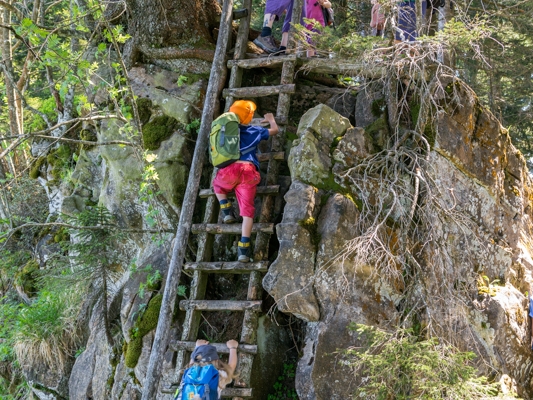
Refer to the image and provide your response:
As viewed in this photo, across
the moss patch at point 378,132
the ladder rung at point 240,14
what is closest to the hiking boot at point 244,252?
the moss patch at point 378,132

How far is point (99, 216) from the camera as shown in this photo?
7586 millimetres

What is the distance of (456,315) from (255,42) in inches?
195

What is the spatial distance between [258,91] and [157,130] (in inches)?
60.9

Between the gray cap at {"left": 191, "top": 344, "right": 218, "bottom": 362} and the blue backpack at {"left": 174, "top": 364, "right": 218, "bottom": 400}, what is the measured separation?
0.29 feet

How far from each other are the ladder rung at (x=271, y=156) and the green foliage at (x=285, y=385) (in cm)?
245

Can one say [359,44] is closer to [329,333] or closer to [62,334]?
[329,333]

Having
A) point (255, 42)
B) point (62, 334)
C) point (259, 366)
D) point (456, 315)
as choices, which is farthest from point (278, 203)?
point (62, 334)

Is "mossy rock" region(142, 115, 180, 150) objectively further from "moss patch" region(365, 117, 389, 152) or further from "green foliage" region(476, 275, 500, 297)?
"green foliage" region(476, 275, 500, 297)

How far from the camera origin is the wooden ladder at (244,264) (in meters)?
5.91

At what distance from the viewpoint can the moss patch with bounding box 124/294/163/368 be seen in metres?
6.65

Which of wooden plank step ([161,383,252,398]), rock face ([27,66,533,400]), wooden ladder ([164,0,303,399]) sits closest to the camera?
wooden plank step ([161,383,252,398])

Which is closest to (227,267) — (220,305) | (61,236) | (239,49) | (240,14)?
(220,305)

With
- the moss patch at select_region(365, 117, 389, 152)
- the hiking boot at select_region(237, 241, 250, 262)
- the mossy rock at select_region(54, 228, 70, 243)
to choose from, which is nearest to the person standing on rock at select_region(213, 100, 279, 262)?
the hiking boot at select_region(237, 241, 250, 262)

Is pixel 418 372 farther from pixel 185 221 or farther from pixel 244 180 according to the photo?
pixel 185 221
